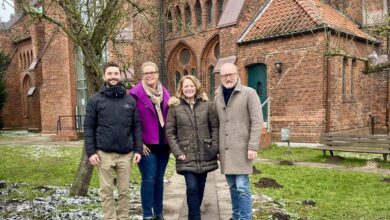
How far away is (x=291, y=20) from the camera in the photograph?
13.8m

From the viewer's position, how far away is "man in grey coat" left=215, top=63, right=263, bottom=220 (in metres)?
4.35

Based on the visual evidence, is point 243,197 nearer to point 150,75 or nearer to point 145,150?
point 145,150

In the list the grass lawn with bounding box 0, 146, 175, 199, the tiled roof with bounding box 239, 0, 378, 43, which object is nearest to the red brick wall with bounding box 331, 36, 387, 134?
the tiled roof with bounding box 239, 0, 378, 43

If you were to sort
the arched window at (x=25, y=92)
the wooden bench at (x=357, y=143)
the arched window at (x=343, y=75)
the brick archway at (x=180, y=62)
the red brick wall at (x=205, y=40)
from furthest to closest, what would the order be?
the arched window at (x=25, y=92) < the brick archway at (x=180, y=62) < the red brick wall at (x=205, y=40) < the arched window at (x=343, y=75) < the wooden bench at (x=357, y=143)

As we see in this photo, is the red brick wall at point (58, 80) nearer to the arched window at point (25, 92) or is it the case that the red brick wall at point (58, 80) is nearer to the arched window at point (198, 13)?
the arched window at point (198, 13)

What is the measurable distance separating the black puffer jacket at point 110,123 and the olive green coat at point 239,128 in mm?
1031

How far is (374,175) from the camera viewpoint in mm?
8234

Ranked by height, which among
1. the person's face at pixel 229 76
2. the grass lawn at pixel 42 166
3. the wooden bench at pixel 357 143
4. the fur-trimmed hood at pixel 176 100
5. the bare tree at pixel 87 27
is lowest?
the grass lawn at pixel 42 166

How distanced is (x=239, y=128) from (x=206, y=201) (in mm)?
2232

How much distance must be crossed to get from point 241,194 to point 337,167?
6.00 m

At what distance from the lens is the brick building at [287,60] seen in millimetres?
12828

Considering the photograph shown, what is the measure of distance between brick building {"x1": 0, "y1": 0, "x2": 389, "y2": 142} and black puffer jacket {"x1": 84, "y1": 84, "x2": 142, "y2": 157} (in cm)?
580

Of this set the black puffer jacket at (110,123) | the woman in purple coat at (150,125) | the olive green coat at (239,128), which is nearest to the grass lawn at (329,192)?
the olive green coat at (239,128)

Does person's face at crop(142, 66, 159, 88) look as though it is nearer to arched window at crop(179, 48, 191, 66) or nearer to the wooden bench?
the wooden bench
